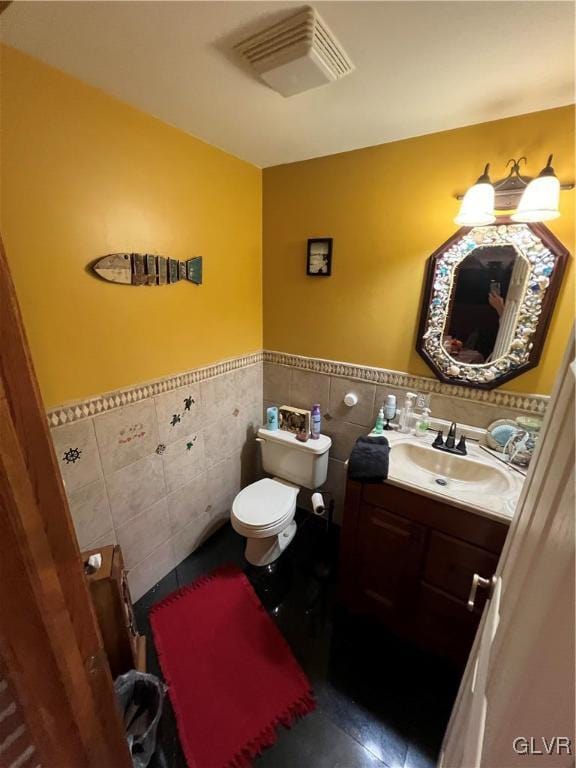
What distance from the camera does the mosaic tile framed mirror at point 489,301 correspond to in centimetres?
127

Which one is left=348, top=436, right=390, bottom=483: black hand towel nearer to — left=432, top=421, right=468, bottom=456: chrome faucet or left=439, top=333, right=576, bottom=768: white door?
left=432, top=421, right=468, bottom=456: chrome faucet

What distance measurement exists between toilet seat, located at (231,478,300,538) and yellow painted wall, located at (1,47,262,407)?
831 mm

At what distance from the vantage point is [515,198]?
4.08 feet

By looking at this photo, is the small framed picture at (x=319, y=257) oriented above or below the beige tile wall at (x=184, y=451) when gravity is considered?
above

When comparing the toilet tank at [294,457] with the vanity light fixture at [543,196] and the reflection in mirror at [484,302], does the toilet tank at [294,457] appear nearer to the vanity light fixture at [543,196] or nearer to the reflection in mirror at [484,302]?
the reflection in mirror at [484,302]

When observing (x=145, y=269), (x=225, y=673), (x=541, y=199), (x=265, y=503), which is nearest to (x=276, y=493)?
(x=265, y=503)

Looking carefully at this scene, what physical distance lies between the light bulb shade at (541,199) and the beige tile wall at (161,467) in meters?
1.58

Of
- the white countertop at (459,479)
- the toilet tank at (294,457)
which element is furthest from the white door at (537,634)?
the toilet tank at (294,457)

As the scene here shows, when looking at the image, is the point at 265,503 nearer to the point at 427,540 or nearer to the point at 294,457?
the point at 294,457

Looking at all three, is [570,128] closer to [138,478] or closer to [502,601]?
[502,601]

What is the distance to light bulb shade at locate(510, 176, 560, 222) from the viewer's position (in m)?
1.11

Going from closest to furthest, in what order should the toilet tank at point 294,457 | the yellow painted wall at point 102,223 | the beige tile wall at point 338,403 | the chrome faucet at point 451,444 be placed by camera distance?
the yellow painted wall at point 102,223 < the chrome faucet at point 451,444 < the beige tile wall at point 338,403 < the toilet tank at point 294,457

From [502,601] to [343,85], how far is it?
1.59m

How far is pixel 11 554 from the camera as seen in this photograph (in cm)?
50
